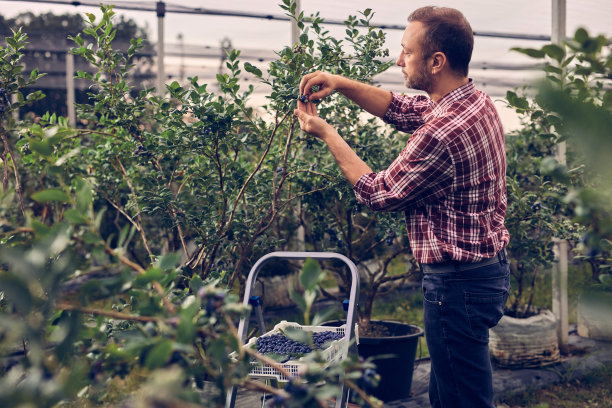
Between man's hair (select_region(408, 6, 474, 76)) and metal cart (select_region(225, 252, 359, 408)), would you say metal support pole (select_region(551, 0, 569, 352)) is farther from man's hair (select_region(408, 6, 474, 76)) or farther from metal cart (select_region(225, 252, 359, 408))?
metal cart (select_region(225, 252, 359, 408))

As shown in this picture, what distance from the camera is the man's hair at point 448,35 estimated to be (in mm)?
1963

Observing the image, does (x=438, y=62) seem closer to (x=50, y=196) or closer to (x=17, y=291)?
(x=50, y=196)

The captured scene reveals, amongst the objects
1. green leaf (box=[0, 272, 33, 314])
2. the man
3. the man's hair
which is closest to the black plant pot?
the man

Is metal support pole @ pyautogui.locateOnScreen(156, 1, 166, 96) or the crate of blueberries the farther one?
metal support pole @ pyautogui.locateOnScreen(156, 1, 166, 96)

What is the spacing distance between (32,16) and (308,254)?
6284 mm

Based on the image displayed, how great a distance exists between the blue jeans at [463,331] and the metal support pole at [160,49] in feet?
10.1

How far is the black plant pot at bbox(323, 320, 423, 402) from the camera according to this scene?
10.6 feet

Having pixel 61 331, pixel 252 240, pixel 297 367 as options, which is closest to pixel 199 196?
pixel 252 240

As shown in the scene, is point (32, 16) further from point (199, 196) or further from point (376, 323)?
point (376, 323)

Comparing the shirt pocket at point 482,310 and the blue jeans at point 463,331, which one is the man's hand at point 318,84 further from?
the shirt pocket at point 482,310

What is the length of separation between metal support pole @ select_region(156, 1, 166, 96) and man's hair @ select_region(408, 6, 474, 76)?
9.19ft

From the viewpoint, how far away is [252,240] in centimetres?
274

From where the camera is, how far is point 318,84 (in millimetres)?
2230

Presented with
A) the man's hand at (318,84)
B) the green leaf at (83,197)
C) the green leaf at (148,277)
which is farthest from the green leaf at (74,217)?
the man's hand at (318,84)
